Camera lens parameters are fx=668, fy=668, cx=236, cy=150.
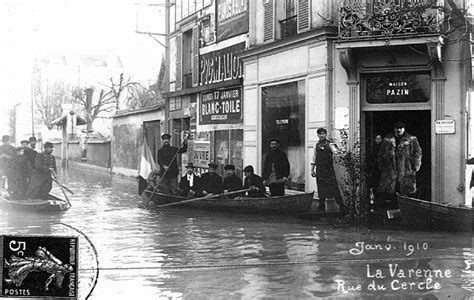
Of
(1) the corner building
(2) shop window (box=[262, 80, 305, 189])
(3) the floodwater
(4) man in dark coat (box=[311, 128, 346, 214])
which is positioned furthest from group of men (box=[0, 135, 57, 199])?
(4) man in dark coat (box=[311, 128, 346, 214])

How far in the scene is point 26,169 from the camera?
6434 mm

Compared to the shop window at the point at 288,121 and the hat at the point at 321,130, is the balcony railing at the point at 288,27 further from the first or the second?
the hat at the point at 321,130

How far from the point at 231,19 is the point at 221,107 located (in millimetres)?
1460

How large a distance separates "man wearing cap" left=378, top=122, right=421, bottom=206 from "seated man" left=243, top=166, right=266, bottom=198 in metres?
1.74

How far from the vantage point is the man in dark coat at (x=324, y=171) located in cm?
905

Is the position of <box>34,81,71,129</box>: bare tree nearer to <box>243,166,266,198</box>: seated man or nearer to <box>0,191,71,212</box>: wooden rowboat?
<box>0,191,71,212</box>: wooden rowboat

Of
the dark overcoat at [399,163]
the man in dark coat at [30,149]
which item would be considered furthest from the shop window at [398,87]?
the man in dark coat at [30,149]

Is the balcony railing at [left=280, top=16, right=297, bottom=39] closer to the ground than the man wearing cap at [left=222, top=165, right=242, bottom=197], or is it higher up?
higher up

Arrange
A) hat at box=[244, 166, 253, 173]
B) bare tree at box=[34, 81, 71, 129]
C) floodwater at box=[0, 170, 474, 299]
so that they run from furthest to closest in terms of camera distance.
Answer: hat at box=[244, 166, 253, 173] < bare tree at box=[34, 81, 71, 129] < floodwater at box=[0, 170, 474, 299]

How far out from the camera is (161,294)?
5.71 m

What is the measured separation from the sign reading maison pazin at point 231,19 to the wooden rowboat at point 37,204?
12.6 feet

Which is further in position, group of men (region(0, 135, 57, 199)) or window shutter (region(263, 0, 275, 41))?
window shutter (region(263, 0, 275, 41))

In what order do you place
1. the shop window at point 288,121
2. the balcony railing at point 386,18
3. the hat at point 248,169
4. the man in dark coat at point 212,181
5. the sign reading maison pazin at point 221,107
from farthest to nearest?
the sign reading maison pazin at point 221,107 < the balcony railing at point 386,18 < the man in dark coat at point 212,181 < the shop window at point 288,121 < the hat at point 248,169

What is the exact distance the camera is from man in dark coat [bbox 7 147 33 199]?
6.21 meters
